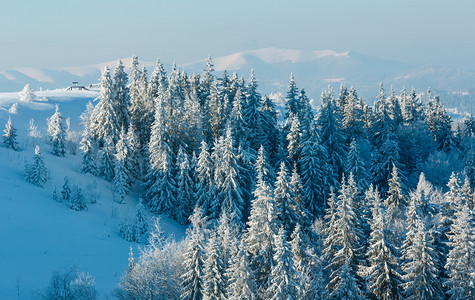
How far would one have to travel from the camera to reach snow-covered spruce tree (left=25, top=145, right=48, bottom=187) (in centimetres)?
4381

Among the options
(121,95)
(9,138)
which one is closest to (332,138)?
(121,95)

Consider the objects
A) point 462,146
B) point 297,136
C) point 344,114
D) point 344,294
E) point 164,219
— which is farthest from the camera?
point 462,146

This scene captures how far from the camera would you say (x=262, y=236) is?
30.6 metres

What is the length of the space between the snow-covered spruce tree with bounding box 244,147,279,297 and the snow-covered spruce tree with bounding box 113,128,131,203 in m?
24.7

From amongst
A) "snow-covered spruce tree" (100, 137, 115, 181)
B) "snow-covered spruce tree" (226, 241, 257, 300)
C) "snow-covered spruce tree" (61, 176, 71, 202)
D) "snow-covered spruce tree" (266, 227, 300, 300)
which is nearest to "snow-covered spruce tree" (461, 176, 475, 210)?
"snow-covered spruce tree" (266, 227, 300, 300)

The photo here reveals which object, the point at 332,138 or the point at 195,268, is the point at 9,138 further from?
the point at 332,138

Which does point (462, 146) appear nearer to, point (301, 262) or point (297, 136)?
point (297, 136)

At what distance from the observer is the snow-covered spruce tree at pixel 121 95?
60.7 m

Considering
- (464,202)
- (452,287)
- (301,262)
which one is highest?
(464,202)

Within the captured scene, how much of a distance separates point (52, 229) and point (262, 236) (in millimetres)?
19643

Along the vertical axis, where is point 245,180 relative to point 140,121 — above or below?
below

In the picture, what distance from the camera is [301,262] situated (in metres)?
29.4

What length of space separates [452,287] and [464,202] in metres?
8.58

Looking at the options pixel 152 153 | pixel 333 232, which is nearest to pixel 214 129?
pixel 152 153
